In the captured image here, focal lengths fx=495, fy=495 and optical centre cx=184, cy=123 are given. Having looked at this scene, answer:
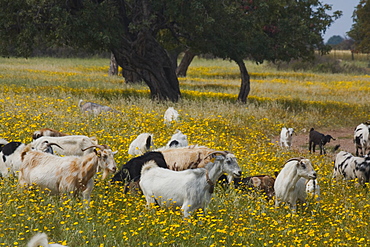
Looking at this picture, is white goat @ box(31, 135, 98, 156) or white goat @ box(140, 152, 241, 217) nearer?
white goat @ box(140, 152, 241, 217)

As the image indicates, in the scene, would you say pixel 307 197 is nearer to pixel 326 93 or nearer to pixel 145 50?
pixel 145 50

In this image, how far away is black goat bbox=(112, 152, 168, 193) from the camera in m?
9.94

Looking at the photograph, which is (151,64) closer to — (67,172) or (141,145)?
(141,145)

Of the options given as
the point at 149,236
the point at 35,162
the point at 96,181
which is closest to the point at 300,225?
the point at 149,236

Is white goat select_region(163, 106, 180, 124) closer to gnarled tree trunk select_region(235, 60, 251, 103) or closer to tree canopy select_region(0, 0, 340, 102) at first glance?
tree canopy select_region(0, 0, 340, 102)

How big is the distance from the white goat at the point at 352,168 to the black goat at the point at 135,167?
5.60m

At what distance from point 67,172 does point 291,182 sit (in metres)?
4.36

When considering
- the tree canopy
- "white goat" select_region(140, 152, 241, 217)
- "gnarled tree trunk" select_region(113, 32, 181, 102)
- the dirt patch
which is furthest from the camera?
"gnarled tree trunk" select_region(113, 32, 181, 102)

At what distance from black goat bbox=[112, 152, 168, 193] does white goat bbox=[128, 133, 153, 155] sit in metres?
1.97

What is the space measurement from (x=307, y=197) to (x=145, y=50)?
1689 centimetres

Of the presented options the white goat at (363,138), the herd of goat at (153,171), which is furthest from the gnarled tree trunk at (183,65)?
the herd of goat at (153,171)

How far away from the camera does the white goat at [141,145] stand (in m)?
12.3

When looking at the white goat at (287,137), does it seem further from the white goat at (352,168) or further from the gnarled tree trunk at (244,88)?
the gnarled tree trunk at (244,88)

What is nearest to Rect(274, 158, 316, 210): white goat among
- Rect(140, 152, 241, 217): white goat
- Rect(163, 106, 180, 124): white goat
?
Rect(140, 152, 241, 217): white goat
